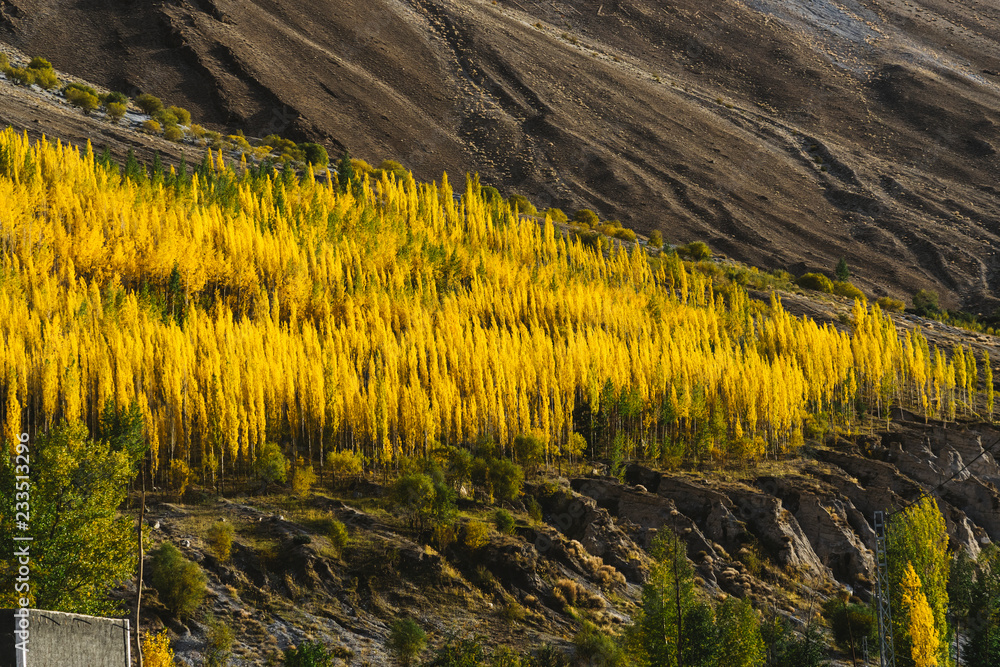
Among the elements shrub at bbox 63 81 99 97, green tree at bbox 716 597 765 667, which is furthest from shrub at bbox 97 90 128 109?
green tree at bbox 716 597 765 667

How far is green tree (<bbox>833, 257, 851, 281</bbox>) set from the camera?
11688 centimetres

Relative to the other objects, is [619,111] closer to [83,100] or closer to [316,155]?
[316,155]

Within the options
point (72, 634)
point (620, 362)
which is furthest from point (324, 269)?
point (72, 634)

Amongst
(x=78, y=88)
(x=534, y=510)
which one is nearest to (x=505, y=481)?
(x=534, y=510)

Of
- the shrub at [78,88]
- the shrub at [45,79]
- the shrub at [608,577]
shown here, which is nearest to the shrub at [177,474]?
the shrub at [608,577]

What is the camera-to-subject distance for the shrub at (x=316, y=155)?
118 m

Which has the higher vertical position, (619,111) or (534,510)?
(619,111)

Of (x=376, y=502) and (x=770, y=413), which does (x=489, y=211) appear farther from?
(x=376, y=502)

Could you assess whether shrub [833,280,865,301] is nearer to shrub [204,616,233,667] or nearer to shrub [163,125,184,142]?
shrub [163,125,184,142]

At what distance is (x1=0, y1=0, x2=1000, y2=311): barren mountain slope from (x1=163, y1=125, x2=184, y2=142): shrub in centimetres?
1764

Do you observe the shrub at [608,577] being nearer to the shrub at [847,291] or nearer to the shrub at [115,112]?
the shrub at [847,291]

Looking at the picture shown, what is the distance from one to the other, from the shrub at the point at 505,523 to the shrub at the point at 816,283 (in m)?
71.9

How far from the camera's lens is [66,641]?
23.5 metres

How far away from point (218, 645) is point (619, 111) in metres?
132
